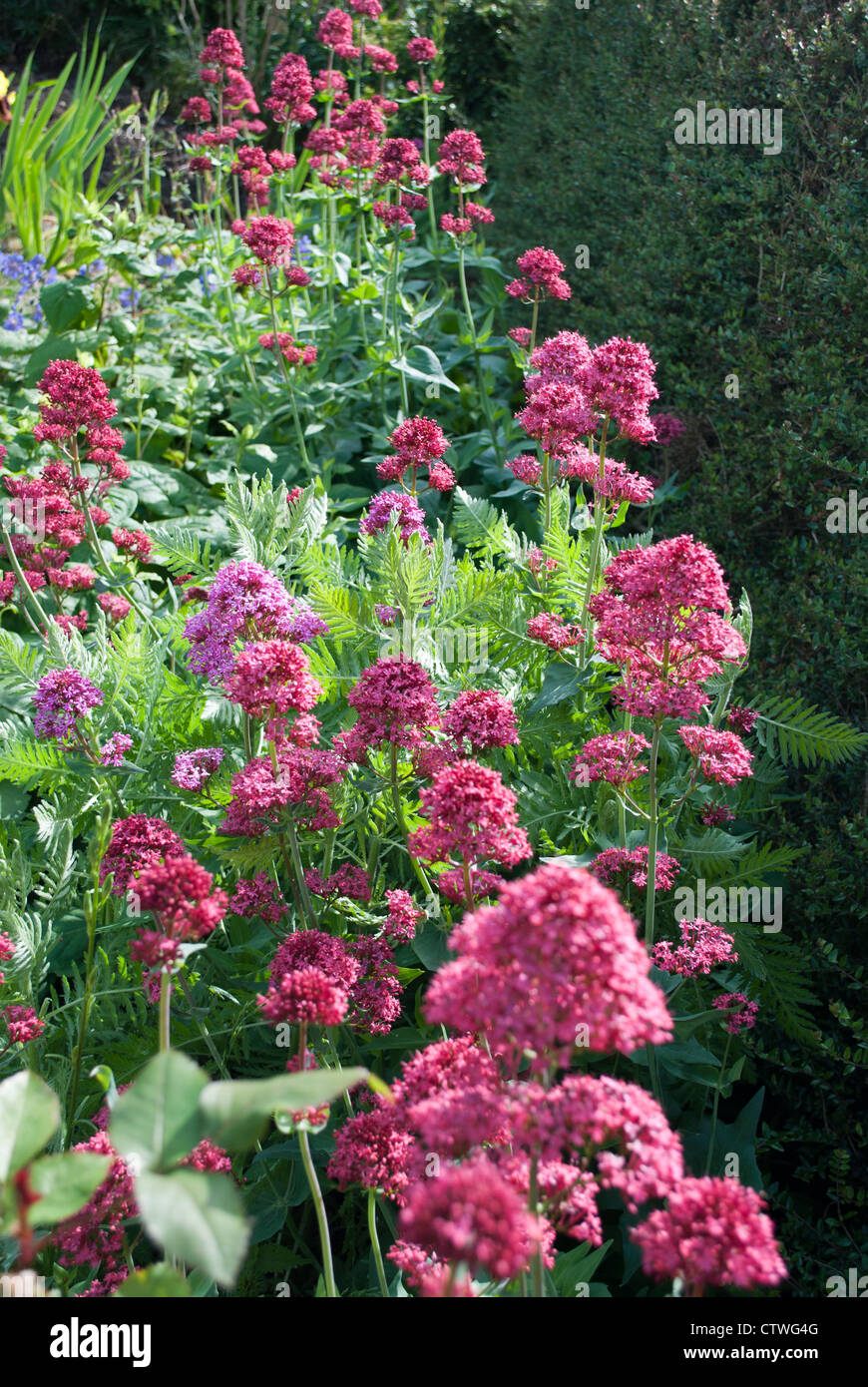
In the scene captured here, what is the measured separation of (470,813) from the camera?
1399mm

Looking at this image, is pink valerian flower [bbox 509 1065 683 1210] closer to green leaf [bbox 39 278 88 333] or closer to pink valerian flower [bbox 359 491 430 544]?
pink valerian flower [bbox 359 491 430 544]

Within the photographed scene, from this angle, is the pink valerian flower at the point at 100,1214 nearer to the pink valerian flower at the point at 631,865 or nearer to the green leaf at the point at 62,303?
the pink valerian flower at the point at 631,865

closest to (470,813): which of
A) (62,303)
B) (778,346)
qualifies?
(778,346)

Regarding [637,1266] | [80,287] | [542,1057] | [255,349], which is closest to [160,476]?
[255,349]

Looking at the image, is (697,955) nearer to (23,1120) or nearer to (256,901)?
(256,901)

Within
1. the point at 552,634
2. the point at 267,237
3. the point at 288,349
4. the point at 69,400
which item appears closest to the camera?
the point at 552,634

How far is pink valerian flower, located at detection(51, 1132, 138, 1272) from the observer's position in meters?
1.42

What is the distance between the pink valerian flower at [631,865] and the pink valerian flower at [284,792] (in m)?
0.52

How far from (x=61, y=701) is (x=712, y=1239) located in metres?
1.64

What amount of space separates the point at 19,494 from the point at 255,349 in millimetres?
2396

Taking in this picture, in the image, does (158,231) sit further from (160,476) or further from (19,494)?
(19,494)

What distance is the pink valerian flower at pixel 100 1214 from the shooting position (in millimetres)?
1416

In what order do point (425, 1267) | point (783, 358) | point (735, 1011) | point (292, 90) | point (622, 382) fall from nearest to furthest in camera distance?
point (425, 1267) < point (735, 1011) < point (622, 382) < point (783, 358) < point (292, 90)

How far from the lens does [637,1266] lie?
6.01 feet
